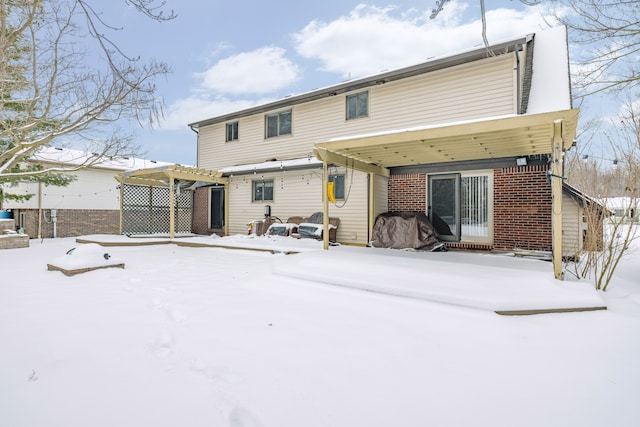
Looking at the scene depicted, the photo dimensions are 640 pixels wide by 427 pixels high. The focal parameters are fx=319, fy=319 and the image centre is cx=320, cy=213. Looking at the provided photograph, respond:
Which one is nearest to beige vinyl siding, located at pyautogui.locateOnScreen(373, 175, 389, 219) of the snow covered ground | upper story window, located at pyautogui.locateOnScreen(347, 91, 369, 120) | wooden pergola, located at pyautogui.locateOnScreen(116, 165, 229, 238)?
upper story window, located at pyautogui.locateOnScreen(347, 91, 369, 120)

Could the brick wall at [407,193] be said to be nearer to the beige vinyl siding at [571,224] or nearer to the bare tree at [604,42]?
the beige vinyl siding at [571,224]

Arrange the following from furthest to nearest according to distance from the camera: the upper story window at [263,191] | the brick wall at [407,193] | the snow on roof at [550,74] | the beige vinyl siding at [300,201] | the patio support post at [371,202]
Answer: the upper story window at [263,191], the beige vinyl siding at [300,201], the brick wall at [407,193], the patio support post at [371,202], the snow on roof at [550,74]

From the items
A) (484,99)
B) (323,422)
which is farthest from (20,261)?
(484,99)

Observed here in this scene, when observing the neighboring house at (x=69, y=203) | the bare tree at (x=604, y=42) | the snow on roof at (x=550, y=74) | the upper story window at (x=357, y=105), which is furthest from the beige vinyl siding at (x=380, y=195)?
the neighboring house at (x=69, y=203)

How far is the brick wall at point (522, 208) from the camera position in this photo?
6.71m

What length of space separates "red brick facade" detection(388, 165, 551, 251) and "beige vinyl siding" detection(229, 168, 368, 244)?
2.65 meters

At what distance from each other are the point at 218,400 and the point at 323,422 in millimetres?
641

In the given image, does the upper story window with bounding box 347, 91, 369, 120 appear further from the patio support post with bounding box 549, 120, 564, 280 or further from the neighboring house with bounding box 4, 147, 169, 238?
the neighboring house with bounding box 4, 147, 169, 238

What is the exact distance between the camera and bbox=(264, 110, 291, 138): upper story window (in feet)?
34.8

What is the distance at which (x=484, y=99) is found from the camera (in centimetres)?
727

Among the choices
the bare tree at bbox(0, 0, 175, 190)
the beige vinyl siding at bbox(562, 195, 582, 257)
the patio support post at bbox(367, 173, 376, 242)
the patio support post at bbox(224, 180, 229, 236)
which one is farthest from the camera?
the patio support post at bbox(224, 180, 229, 236)

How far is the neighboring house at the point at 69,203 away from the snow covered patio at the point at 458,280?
32.1 feet

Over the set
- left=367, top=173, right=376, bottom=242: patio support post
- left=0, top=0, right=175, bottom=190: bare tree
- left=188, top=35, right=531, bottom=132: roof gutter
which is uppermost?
left=188, top=35, right=531, bottom=132: roof gutter

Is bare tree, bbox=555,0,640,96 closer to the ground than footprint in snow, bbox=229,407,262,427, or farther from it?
farther from it
